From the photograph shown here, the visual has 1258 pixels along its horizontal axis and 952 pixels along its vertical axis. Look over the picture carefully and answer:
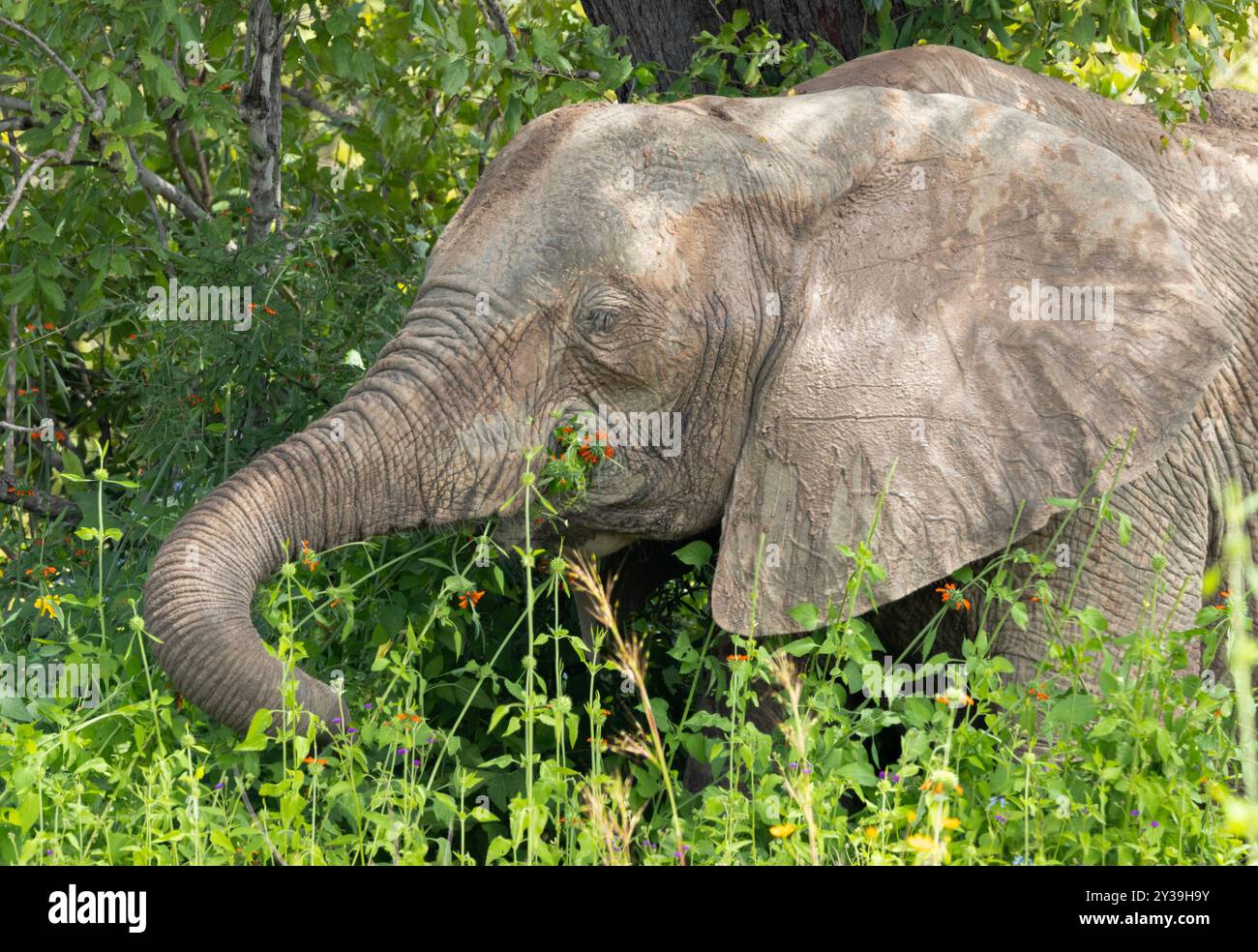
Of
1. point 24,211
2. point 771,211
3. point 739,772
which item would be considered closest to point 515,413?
point 771,211

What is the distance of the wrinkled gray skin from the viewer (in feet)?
14.9

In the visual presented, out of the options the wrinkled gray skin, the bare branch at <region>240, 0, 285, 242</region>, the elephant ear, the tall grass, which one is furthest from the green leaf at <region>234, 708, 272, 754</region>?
the bare branch at <region>240, 0, 285, 242</region>

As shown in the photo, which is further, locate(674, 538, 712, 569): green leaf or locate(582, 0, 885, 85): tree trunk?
locate(582, 0, 885, 85): tree trunk

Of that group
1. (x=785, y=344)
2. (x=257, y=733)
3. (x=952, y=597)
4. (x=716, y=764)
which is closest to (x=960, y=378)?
(x=785, y=344)

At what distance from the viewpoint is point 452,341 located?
455 cm

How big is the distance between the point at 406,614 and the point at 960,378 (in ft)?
6.15

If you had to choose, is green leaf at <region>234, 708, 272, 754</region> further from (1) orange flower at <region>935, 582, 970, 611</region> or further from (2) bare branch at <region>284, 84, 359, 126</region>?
(2) bare branch at <region>284, 84, 359, 126</region>

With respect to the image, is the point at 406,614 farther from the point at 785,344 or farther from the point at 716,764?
the point at 785,344

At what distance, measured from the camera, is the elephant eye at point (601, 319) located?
14.8 ft

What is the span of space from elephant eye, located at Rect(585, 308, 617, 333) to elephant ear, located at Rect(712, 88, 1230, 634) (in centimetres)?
47

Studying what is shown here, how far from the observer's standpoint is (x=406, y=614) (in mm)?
5293

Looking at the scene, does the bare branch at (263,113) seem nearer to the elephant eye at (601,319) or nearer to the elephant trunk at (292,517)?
the elephant trunk at (292,517)

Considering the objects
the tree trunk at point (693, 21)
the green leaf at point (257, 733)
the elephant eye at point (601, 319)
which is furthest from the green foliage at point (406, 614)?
the elephant eye at point (601, 319)

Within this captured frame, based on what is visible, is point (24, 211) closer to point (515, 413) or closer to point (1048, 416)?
point (515, 413)
